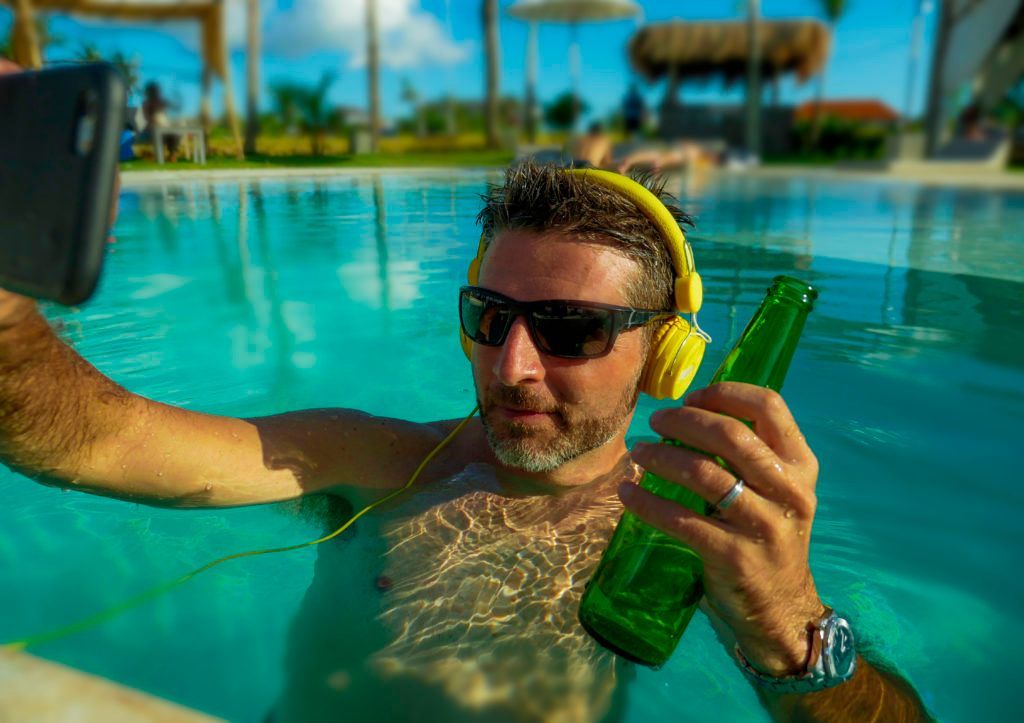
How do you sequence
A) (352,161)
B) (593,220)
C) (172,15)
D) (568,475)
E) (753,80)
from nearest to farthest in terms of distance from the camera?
(593,220) → (568,475) → (172,15) → (352,161) → (753,80)

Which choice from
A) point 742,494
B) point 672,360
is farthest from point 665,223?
point 742,494

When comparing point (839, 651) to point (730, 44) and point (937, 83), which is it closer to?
point (937, 83)

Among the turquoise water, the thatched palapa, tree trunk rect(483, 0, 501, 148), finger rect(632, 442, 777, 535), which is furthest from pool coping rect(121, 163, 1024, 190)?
the thatched palapa

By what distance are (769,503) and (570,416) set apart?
2.50 ft

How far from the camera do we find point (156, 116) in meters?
7.59

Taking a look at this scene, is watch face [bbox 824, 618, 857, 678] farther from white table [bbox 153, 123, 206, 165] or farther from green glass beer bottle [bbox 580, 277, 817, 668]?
white table [bbox 153, 123, 206, 165]

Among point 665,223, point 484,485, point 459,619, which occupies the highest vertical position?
point 665,223

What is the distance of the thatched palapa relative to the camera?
23.2 meters

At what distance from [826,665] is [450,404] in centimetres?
316

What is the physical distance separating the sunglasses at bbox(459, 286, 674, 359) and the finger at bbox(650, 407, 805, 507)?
672 mm

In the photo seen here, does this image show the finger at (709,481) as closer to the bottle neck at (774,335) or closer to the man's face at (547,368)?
the bottle neck at (774,335)

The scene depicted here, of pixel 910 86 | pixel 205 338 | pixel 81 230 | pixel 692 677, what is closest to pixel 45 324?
pixel 81 230

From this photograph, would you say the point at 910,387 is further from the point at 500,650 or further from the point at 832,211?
the point at 832,211

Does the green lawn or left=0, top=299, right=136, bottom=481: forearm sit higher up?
the green lawn
